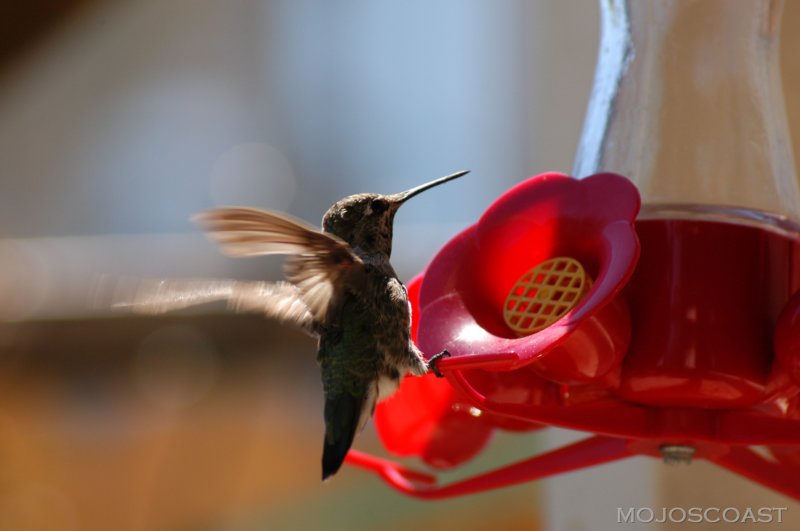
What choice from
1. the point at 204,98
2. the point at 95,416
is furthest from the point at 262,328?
the point at 204,98

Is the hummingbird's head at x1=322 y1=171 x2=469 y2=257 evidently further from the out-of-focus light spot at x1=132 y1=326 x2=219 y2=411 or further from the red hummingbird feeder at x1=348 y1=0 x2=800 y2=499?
the out-of-focus light spot at x1=132 y1=326 x2=219 y2=411

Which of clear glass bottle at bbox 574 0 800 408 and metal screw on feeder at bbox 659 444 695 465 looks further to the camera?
metal screw on feeder at bbox 659 444 695 465

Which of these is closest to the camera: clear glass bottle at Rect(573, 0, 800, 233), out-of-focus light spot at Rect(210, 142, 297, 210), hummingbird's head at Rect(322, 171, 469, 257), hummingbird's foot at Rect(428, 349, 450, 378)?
hummingbird's foot at Rect(428, 349, 450, 378)

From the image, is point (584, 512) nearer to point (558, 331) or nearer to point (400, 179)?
point (558, 331)

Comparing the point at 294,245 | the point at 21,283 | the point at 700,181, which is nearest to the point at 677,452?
the point at 700,181

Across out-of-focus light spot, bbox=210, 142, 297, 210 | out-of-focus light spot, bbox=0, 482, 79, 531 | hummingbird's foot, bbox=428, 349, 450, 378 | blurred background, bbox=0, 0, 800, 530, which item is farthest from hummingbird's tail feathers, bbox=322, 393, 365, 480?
out-of-focus light spot, bbox=210, 142, 297, 210

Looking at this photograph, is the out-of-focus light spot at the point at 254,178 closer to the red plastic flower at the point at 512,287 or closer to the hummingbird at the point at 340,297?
the hummingbird at the point at 340,297
